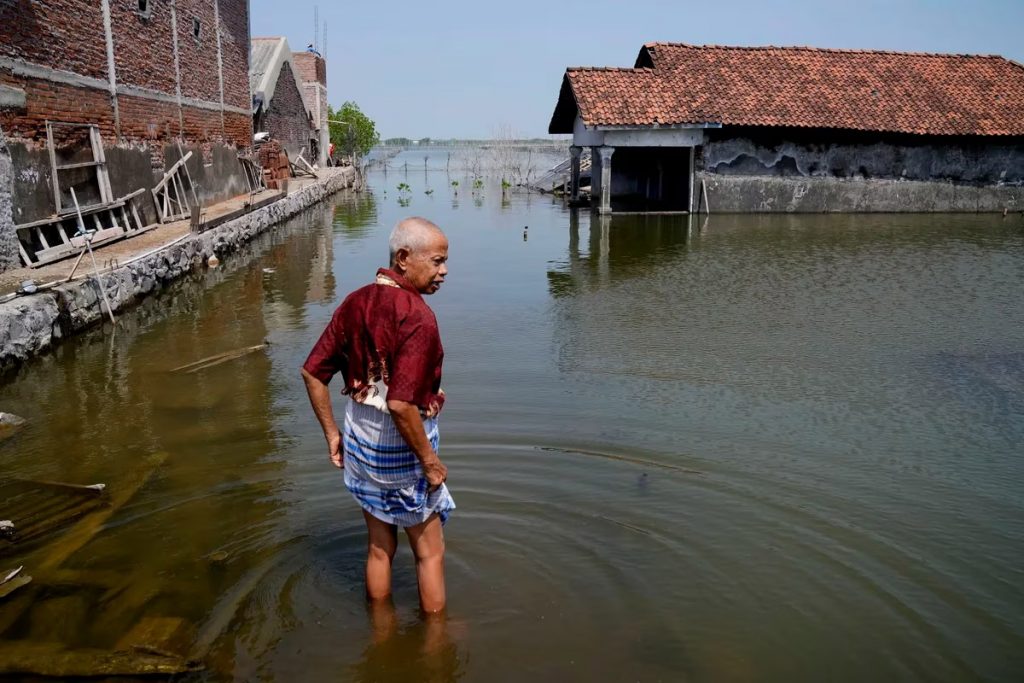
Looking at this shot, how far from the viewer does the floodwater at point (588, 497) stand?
334 cm

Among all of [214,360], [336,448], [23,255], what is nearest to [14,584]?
[336,448]

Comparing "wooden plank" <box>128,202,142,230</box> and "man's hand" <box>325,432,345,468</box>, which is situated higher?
"wooden plank" <box>128,202,142,230</box>

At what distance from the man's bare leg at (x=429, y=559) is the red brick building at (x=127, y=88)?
29.2ft

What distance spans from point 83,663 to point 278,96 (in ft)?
95.5

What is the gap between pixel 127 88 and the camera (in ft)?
46.8

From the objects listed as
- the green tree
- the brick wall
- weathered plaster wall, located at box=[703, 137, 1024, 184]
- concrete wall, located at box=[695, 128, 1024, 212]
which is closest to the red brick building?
the brick wall

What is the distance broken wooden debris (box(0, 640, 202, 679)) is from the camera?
3.03 metres

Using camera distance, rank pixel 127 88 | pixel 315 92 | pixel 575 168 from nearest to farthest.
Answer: pixel 127 88 → pixel 575 168 → pixel 315 92

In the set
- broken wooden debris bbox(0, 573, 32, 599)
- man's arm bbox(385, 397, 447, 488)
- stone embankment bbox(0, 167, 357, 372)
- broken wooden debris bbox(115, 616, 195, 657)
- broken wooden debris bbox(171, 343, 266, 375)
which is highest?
man's arm bbox(385, 397, 447, 488)

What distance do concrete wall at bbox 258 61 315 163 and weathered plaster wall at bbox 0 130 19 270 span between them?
60.8ft

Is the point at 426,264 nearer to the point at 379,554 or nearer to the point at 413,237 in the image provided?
the point at 413,237

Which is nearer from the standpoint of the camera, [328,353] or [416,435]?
[416,435]

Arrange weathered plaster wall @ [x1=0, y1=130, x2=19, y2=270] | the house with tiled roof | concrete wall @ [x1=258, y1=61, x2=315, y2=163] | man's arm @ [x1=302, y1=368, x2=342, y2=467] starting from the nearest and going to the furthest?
man's arm @ [x1=302, y1=368, x2=342, y2=467], weathered plaster wall @ [x1=0, y1=130, x2=19, y2=270], the house with tiled roof, concrete wall @ [x1=258, y1=61, x2=315, y2=163]

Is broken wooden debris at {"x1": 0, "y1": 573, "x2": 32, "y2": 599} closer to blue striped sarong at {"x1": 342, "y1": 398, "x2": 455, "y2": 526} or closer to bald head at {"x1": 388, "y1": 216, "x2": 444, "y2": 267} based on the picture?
blue striped sarong at {"x1": 342, "y1": 398, "x2": 455, "y2": 526}
